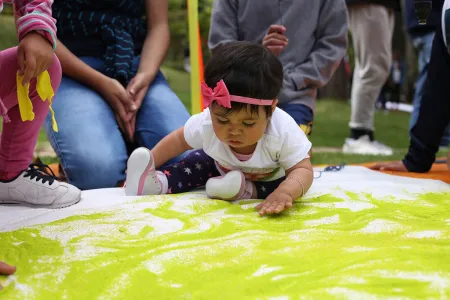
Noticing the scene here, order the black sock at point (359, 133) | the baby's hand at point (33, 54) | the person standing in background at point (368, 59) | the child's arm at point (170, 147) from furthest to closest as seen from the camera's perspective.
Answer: the black sock at point (359, 133) < the person standing in background at point (368, 59) < the child's arm at point (170, 147) < the baby's hand at point (33, 54)

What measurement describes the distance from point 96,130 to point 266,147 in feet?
2.30

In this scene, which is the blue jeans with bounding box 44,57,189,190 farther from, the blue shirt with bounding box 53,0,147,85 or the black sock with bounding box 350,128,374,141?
the black sock with bounding box 350,128,374,141

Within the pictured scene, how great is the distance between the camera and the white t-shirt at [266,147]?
5.50 ft

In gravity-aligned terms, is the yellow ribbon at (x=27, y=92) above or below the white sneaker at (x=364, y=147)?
above

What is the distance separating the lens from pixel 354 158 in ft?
10.4

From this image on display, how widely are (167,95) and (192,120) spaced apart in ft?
1.68

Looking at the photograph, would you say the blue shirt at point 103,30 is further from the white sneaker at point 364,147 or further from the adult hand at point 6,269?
the white sneaker at point 364,147

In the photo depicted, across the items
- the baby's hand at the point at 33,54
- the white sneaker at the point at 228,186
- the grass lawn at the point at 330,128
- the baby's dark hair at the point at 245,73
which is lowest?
the grass lawn at the point at 330,128

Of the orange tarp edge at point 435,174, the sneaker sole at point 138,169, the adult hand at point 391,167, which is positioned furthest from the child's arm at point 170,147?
the adult hand at point 391,167

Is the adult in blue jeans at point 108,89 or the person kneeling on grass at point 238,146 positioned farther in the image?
the adult in blue jeans at point 108,89

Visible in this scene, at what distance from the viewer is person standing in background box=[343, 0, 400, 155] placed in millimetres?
3410

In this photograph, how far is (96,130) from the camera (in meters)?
2.05

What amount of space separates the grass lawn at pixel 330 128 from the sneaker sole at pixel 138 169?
1.22m

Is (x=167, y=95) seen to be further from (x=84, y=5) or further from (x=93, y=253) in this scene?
(x=93, y=253)
